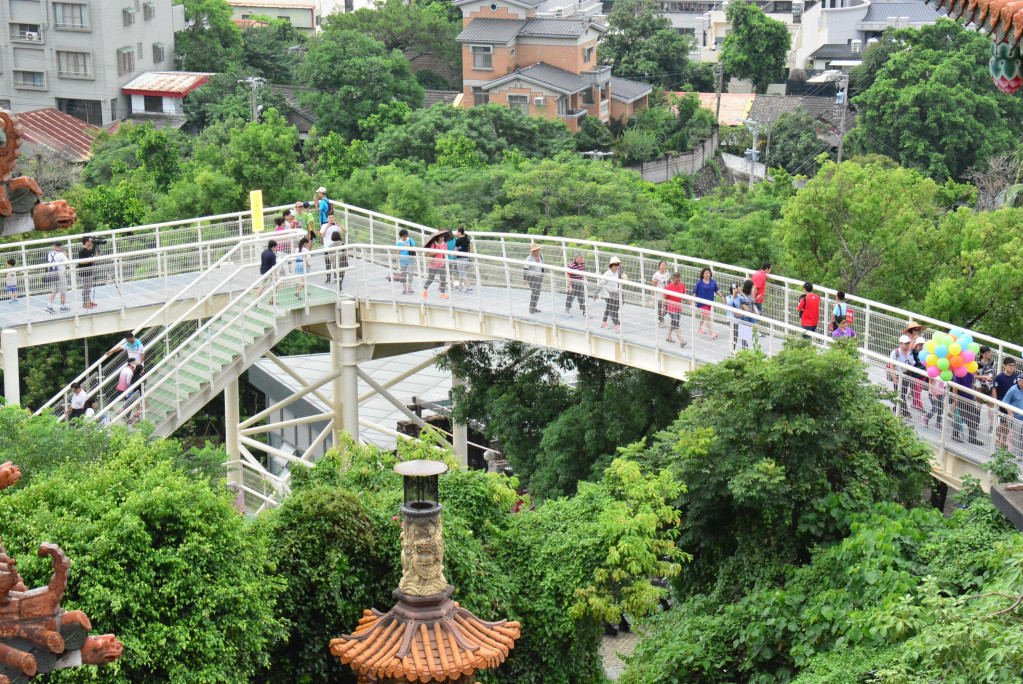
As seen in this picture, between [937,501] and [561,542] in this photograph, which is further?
[937,501]

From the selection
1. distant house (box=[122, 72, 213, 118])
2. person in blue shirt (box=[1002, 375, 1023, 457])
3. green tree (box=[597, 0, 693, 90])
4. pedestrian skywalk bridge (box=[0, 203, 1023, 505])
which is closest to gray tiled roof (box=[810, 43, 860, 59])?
green tree (box=[597, 0, 693, 90])

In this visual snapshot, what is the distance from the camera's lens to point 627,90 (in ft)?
277

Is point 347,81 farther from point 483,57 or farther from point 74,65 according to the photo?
point 74,65

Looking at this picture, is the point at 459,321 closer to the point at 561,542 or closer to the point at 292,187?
the point at 561,542

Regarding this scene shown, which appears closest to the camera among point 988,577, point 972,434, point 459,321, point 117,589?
point 117,589

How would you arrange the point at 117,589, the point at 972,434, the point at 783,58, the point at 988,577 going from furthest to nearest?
the point at 783,58, the point at 972,434, the point at 988,577, the point at 117,589

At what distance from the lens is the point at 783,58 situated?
311ft

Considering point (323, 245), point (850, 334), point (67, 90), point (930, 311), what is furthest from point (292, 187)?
point (67, 90)

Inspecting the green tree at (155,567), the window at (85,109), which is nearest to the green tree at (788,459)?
the green tree at (155,567)

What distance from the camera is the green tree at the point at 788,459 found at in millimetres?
20859

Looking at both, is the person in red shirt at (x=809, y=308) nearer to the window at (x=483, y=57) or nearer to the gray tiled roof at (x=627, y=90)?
the window at (x=483, y=57)

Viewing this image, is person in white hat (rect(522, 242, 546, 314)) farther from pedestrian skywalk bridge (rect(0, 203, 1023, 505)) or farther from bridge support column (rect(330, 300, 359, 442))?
bridge support column (rect(330, 300, 359, 442))

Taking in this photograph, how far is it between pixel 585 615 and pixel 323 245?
13244mm

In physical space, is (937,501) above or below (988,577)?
below
